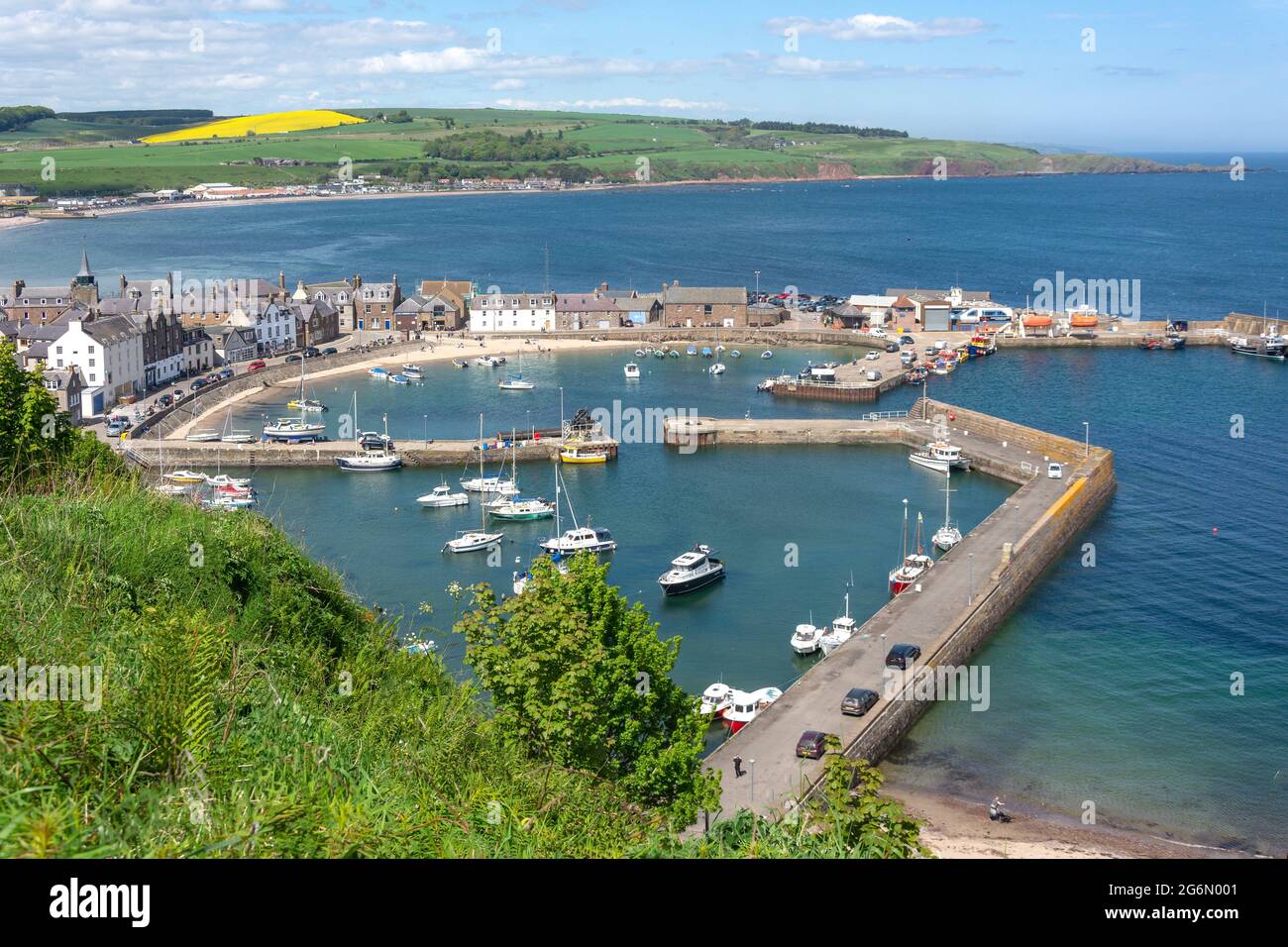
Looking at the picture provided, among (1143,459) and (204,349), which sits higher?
(204,349)

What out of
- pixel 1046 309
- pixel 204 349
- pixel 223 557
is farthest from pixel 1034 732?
pixel 1046 309

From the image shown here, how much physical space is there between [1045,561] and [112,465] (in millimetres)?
14711

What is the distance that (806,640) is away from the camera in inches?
641

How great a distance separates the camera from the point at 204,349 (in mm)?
35250

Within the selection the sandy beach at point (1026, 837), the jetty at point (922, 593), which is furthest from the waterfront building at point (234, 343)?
the sandy beach at point (1026, 837)

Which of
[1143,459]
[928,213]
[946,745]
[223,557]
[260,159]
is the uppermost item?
[260,159]

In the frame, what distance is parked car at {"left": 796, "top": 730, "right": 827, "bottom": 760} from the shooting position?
1219 cm

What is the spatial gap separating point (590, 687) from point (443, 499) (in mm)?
16492

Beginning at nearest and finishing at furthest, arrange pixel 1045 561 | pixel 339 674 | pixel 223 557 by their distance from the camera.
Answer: pixel 339 674, pixel 223 557, pixel 1045 561

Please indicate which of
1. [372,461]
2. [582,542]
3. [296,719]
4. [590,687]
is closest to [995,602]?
[582,542]

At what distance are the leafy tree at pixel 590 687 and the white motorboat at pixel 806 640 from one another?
281 inches

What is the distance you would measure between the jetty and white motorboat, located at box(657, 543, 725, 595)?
313cm

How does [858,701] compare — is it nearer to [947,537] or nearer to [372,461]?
[947,537]
